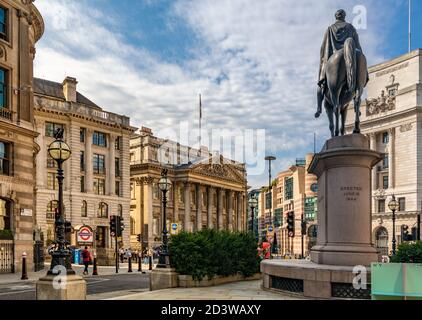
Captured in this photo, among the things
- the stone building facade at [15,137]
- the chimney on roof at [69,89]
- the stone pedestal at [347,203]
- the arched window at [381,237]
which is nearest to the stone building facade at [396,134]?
the arched window at [381,237]

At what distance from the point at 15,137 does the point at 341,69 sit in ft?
78.5

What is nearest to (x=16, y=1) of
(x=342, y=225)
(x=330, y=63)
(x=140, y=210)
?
(x=330, y=63)

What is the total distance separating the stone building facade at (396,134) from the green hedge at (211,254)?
205 feet

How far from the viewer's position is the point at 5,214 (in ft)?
106

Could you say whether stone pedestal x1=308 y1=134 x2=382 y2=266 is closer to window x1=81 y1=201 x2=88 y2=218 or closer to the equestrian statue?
the equestrian statue

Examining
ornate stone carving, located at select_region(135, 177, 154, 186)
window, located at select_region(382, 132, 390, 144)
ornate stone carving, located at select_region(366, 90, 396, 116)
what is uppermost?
ornate stone carving, located at select_region(366, 90, 396, 116)

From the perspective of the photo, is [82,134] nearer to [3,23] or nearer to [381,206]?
[3,23]

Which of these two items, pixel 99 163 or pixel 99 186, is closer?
pixel 99 186

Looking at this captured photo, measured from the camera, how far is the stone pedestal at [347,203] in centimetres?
1407

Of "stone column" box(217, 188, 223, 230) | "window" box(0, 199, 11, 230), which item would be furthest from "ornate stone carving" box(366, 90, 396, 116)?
"window" box(0, 199, 11, 230)

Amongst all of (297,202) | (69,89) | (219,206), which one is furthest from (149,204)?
(297,202)

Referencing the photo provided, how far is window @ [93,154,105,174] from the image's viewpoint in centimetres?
7481
